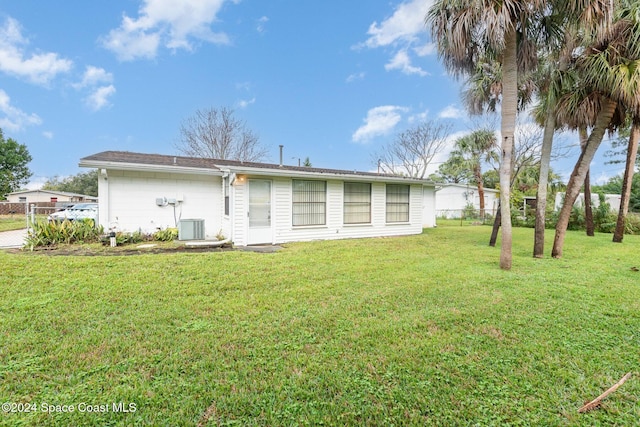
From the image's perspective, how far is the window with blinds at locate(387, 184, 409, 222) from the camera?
10875mm

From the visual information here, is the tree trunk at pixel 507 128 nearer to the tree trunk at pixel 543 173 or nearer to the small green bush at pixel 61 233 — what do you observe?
the tree trunk at pixel 543 173

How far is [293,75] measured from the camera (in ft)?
57.9

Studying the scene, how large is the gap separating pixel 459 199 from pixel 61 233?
2553 cm

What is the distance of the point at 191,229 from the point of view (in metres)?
8.31

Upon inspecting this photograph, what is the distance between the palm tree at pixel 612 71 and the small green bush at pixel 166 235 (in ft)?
36.1

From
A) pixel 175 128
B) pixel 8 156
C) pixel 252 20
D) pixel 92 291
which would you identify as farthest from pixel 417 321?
pixel 8 156

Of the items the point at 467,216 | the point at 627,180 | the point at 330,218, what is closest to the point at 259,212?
the point at 330,218

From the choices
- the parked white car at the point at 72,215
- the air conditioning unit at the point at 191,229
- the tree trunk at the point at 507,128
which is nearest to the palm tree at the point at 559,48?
the tree trunk at the point at 507,128

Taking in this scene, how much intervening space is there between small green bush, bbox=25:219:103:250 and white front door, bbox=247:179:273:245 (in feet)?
13.8

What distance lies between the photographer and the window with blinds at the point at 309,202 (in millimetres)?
9164

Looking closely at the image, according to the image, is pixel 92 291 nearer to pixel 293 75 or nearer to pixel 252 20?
pixel 252 20

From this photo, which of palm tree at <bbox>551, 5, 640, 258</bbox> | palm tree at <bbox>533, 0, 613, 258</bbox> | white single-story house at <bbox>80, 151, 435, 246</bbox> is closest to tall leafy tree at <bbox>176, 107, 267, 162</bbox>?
white single-story house at <bbox>80, 151, 435, 246</bbox>

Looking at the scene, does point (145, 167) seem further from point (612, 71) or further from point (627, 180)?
point (627, 180)

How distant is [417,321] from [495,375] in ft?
3.30
